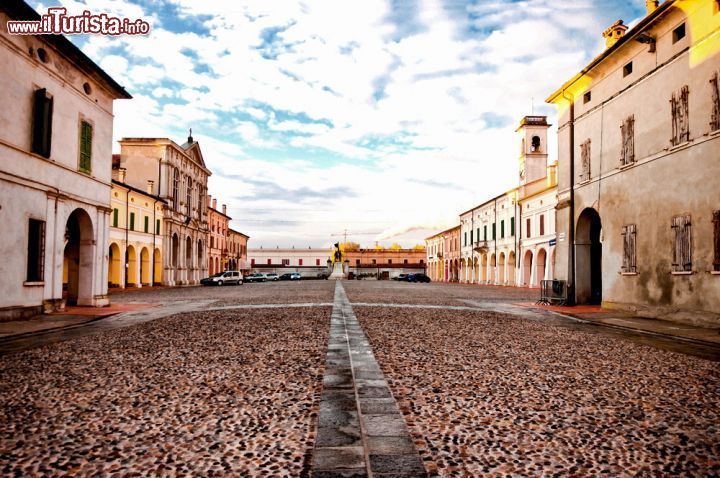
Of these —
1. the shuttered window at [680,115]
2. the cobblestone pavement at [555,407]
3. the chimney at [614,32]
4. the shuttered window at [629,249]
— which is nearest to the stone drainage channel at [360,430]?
the cobblestone pavement at [555,407]

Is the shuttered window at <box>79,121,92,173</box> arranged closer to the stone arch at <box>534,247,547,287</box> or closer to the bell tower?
the stone arch at <box>534,247,547,287</box>

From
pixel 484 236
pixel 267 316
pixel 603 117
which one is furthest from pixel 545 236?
pixel 267 316

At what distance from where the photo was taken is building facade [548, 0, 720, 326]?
12070mm

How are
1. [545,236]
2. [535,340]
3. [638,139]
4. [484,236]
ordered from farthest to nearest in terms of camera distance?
[484,236], [545,236], [638,139], [535,340]

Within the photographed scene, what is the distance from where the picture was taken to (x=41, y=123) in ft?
45.1

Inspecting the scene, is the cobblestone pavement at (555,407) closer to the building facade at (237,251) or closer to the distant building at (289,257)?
the building facade at (237,251)

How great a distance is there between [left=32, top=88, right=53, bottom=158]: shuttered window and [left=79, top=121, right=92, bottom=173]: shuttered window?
6.54ft

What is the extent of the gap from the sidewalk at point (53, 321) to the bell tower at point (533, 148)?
38.3 meters

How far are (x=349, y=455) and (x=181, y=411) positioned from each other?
6.46 feet

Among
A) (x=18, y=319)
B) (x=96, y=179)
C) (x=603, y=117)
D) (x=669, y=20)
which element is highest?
(x=669, y=20)

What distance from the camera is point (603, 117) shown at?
17125 millimetres

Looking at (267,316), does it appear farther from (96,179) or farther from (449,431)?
(449,431)

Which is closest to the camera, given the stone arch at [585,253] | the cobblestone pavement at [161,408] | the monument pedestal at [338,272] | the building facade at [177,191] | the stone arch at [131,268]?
the cobblestone pavement at [161,408]

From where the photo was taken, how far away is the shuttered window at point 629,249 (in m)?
14.9
